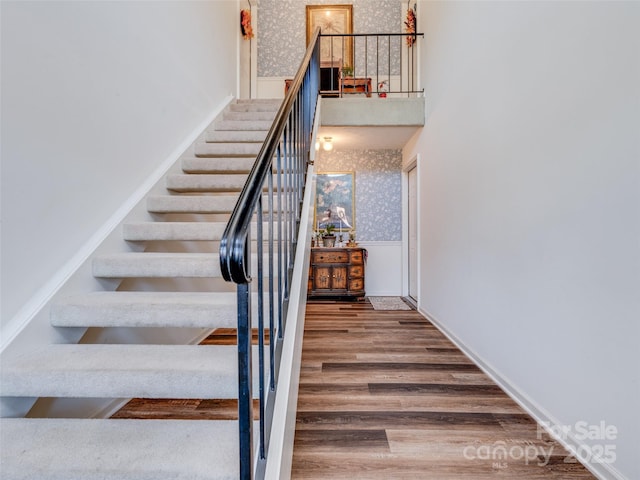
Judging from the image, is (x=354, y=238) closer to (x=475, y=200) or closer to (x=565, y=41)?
(x=475, y=200)

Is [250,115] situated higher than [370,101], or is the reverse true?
[370,101]

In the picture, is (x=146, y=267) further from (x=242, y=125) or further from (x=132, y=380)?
(x=242, y=125)

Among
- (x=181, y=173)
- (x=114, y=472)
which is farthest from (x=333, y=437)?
(x=181, y=173)

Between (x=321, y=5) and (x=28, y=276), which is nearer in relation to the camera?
(x=28, y=276)

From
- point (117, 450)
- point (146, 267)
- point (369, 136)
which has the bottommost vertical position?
point (117, 450)

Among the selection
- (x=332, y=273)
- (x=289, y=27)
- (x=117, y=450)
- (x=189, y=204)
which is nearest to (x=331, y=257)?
(x=332, y=273)

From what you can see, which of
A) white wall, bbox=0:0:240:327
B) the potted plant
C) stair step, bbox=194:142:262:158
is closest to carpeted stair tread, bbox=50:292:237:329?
white wall, bbox=0:0:240:327

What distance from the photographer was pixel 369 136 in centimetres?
430

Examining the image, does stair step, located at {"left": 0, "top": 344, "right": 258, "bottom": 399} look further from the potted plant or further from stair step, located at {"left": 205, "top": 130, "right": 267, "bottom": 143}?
the potted plant

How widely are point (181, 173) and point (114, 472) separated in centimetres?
215

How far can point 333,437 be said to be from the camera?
160 centimetres

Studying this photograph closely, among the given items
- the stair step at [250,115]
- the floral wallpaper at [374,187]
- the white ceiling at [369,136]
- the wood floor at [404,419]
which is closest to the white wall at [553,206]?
the wood floor at [404,419]

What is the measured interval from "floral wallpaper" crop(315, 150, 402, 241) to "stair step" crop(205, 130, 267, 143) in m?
2.05

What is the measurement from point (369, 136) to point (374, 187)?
0.95 m
